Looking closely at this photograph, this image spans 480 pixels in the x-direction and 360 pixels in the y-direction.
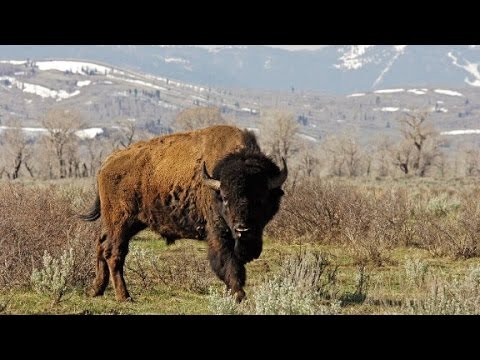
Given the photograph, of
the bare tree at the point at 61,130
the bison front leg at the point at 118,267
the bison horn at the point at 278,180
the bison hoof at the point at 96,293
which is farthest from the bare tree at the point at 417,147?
the bison horn at the point at 278,180

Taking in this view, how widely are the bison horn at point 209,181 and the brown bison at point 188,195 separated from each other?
13 millimetres

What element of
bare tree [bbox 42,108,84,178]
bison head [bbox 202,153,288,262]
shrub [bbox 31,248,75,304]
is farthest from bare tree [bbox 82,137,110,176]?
bison head [bbox 202,153,288,262]

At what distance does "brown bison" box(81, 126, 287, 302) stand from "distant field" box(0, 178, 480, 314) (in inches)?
22.2

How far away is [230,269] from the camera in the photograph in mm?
10070

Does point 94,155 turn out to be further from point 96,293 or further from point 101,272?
point 96,293

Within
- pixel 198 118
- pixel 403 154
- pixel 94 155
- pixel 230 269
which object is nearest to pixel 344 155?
pixel 403 154

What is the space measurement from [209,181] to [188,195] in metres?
0.90

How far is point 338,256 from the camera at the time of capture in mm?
15102

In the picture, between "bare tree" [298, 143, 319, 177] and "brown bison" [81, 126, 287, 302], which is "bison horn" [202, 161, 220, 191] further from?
"bare tree" [298, 143, 319, 177]

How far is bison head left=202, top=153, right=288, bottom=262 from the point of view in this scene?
9578 mm

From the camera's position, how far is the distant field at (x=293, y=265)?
30.5 feet
